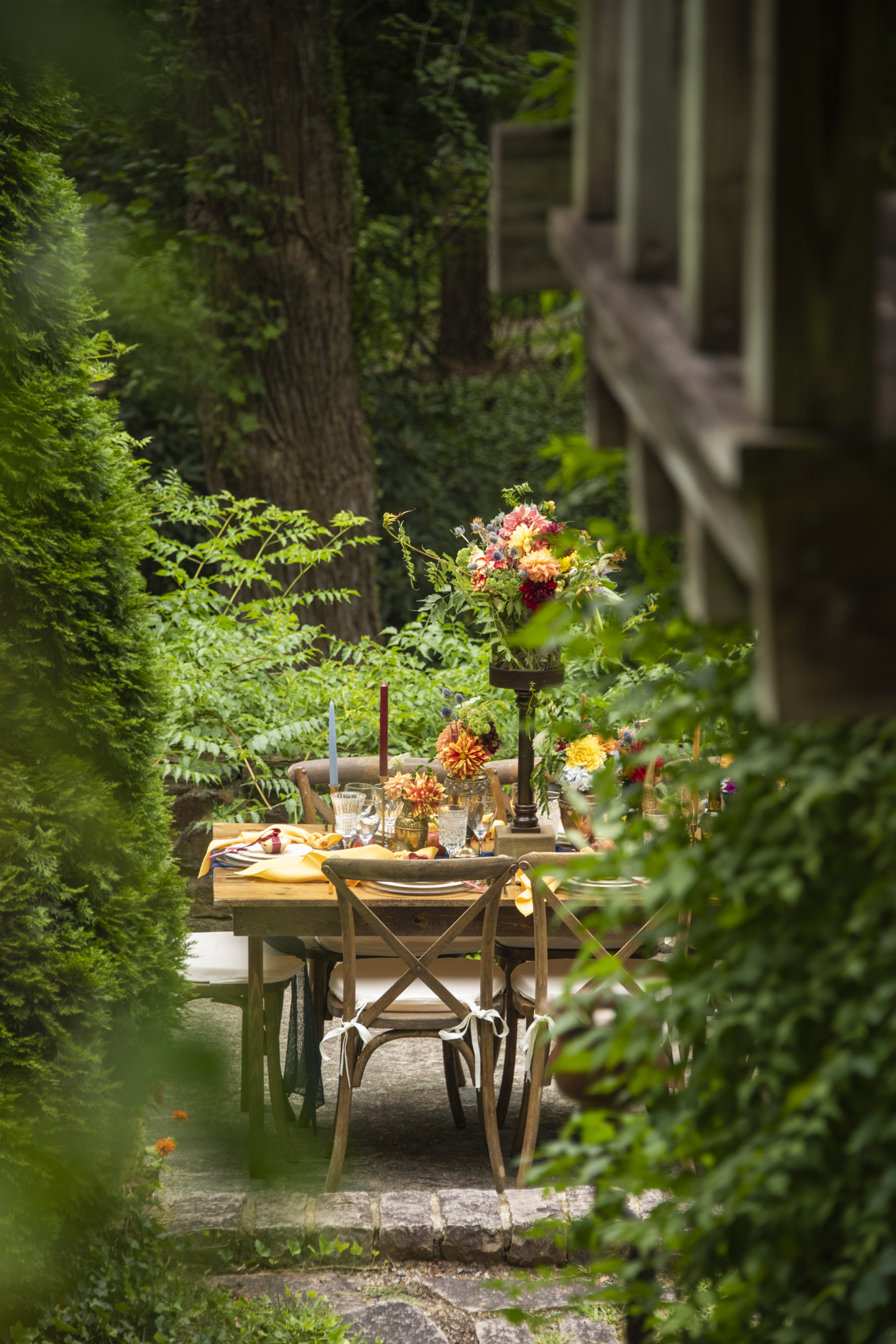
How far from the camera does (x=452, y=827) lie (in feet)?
12.6

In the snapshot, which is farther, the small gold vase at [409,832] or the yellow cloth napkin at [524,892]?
the small gold vase at [409,832]

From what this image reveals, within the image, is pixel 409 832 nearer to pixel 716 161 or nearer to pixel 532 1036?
pixel 532 1036

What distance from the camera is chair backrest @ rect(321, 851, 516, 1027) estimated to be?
324cm

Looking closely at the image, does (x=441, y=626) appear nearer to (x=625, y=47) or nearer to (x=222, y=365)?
(x=222, y=365)

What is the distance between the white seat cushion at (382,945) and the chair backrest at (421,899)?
0.15 metres

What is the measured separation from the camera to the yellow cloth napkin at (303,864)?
3.56 meters

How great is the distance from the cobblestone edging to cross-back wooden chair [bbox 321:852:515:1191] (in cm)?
17

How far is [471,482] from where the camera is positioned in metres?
9.31

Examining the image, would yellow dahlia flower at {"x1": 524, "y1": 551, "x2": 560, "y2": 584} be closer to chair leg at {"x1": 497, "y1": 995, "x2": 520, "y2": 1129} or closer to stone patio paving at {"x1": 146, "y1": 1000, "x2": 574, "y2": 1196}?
chair leg at {"x1": 497, "y1": 995, "x2": 520, "y2": 1129}

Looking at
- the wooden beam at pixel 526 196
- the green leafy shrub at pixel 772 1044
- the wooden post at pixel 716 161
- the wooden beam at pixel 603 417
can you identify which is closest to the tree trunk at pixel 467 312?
the wooden beam at pixel 526 196

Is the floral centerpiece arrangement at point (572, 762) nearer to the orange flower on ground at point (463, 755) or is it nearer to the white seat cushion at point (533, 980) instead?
the orange flower on ground at point (463, 755)

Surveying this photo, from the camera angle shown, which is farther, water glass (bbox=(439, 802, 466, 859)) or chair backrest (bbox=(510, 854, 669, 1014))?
water glass (bbox=(439, 802, 466, 859))

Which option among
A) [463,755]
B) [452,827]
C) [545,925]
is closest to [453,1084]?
[452,827]

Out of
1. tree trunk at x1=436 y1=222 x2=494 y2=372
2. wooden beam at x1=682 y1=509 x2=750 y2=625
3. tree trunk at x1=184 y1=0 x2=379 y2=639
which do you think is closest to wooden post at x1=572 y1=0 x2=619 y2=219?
wooden beam at x1=682 y1=509 x2=750 y2=625
